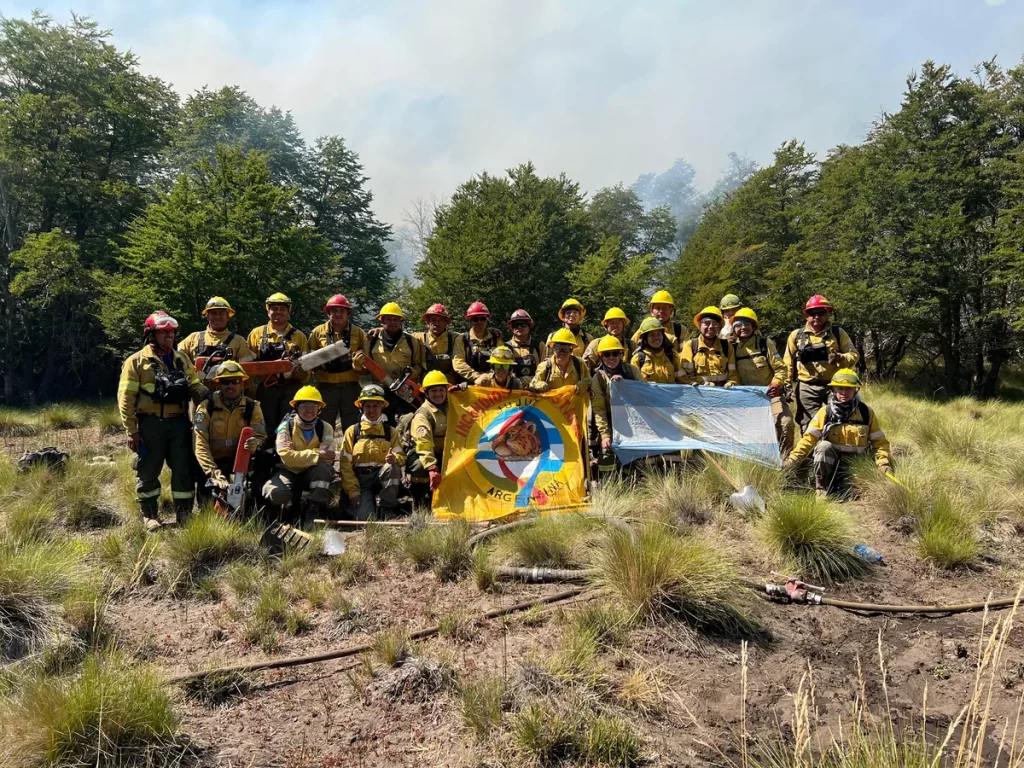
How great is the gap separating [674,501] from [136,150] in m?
26.1

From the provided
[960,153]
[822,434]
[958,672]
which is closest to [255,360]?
[822,434]

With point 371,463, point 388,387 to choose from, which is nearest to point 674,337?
point 388,387

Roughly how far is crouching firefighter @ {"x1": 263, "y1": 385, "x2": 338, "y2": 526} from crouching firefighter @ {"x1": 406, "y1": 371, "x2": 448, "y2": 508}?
3.31 ft

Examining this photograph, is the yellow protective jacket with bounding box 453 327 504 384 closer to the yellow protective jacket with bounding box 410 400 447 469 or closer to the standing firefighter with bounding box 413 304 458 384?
the standing firefighter with bounding box 413 304 458 384

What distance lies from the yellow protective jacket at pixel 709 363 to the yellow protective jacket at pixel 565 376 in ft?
4.75

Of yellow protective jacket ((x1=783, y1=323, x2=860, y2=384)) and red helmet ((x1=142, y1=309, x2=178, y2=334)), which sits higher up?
red helmet ((x1=142, y1=309, x2=178, y2=334))

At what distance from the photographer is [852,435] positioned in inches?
265

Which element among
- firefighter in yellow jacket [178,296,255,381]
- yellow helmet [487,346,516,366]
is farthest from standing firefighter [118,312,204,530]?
yellow helmet [487,346,516,366]

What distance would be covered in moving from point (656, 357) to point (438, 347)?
3057 mm

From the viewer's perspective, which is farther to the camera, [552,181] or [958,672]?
[552,181]

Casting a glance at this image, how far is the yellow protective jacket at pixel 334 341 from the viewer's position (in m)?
8.06

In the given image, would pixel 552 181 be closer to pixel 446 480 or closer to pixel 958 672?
pixel 446 480

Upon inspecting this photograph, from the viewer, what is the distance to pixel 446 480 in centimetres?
706

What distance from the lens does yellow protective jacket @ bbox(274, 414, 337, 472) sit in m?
6.56
